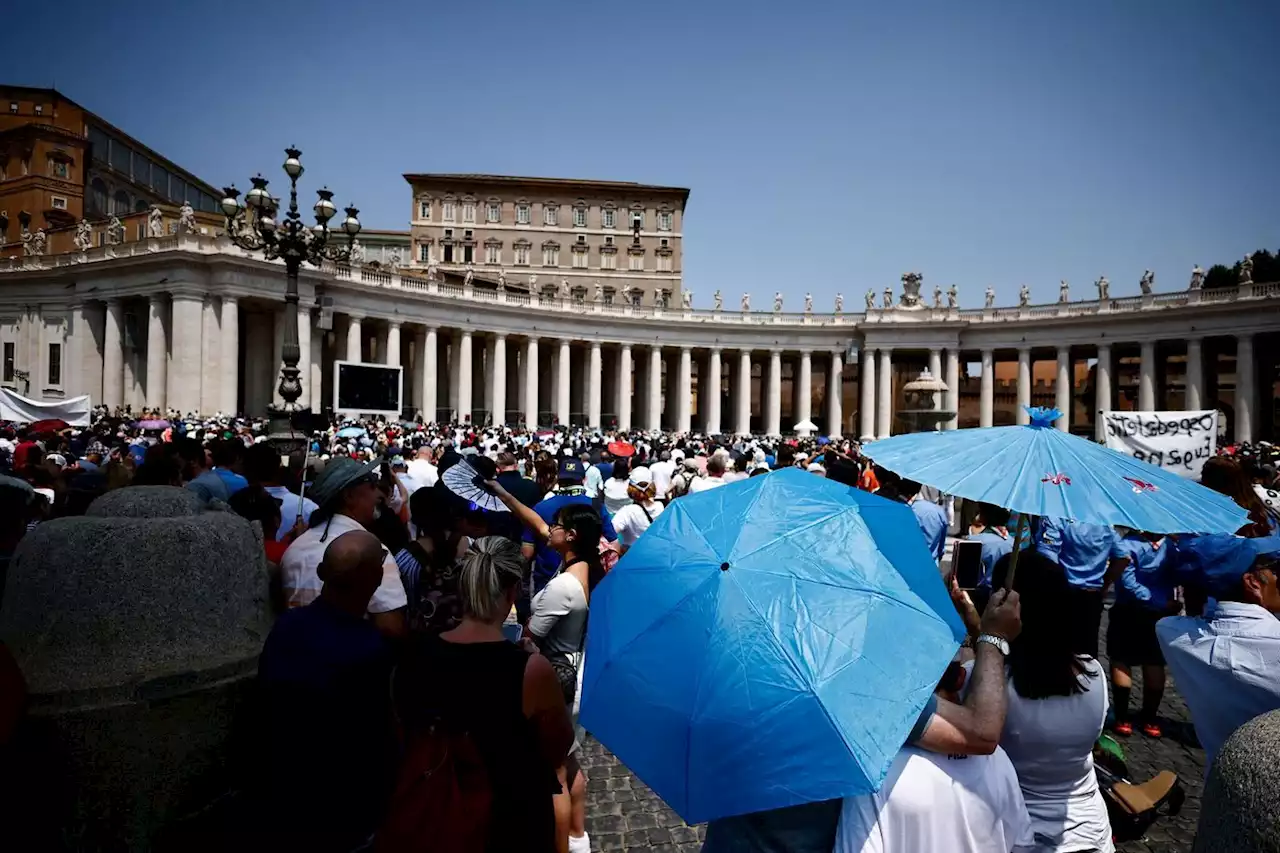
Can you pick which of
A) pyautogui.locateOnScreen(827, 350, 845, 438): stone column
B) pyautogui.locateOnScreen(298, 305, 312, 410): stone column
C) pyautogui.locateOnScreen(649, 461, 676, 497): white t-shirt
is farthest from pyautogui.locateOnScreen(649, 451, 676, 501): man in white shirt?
pyautogui.locateOnScreen(827, 350, 845, 438): stone column

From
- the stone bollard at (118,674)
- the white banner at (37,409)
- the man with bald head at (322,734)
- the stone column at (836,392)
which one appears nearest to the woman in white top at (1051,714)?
the man with bald head at (322,734)

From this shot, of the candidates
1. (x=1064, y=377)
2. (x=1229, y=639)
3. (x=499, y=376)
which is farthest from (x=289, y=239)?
(x=1064, y=377)

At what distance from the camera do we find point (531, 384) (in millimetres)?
48469

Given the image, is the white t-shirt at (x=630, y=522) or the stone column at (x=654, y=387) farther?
the stone column at (x=654, y=387)

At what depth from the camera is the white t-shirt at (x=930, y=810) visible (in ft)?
7.09

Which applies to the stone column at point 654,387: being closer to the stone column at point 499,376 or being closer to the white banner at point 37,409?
the stone column at point 499,376

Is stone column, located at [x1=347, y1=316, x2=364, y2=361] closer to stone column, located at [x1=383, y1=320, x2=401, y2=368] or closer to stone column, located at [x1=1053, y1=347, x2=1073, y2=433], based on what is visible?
stone column, located at [x1=383, y1=320, x2=401, y2=368]

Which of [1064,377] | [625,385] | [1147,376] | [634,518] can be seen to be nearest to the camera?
[634,518]

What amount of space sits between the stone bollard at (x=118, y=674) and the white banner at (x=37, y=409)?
53.2 ft

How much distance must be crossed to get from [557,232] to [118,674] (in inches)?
2682

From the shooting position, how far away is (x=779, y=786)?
199 centimetres

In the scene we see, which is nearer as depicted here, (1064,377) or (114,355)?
(114,355)

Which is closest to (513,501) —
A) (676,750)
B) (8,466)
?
(676,750)

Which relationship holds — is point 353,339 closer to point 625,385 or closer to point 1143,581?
point 625,385
